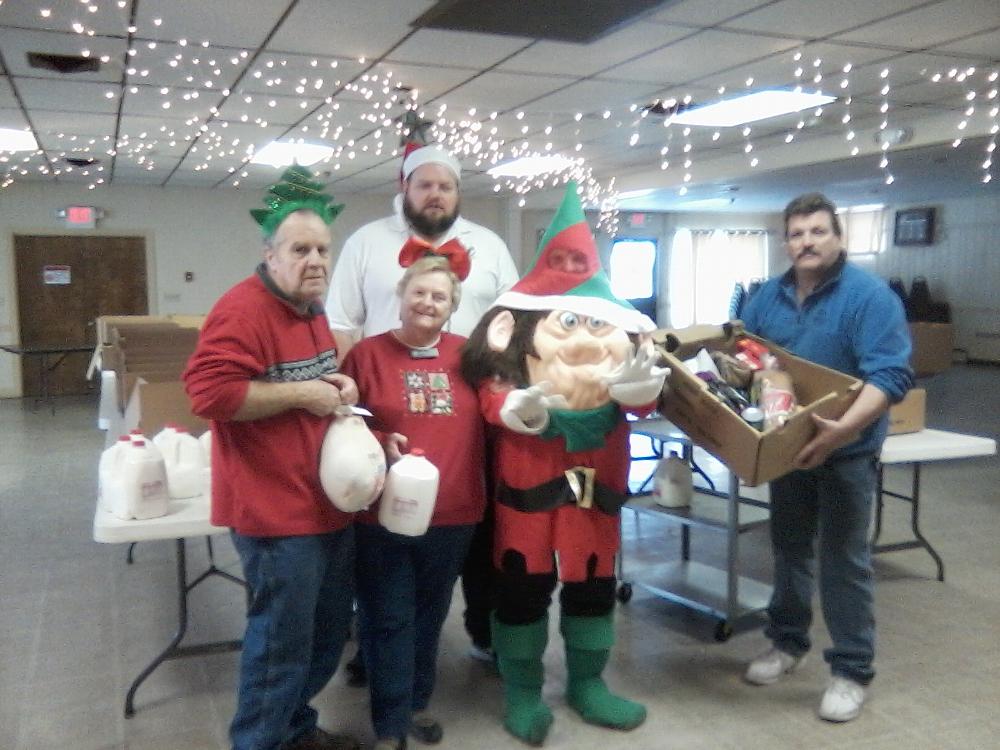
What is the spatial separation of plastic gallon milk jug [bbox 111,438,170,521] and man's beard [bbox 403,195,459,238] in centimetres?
92

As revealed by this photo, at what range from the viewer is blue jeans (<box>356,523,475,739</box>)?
208 centimetres

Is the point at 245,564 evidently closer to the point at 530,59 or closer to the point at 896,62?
the point at 530,59

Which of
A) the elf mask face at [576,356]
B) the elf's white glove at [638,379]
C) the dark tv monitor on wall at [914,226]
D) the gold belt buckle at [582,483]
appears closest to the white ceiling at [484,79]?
the elf mask face at [576,356]

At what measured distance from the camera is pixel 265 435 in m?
1.85

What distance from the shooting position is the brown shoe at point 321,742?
2119 mm

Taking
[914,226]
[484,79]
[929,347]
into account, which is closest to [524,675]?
[484,79]

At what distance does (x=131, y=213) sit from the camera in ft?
32.2

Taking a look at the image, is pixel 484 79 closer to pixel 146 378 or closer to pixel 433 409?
pixel 146 378

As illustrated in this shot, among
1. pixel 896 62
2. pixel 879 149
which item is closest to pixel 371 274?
pixel 896 62

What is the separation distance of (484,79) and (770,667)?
11.5ft

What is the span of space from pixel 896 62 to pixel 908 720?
350 cm

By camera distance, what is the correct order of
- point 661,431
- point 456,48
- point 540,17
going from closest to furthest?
point 661,431, point 540,17, point 456,48

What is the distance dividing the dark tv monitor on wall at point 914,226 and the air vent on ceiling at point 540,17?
34.6 feet

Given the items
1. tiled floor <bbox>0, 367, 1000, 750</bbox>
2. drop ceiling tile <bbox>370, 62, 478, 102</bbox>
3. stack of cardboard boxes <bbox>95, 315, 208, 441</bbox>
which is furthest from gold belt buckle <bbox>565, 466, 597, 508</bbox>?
drop ceiling tile <bbox>370, 62, 478, 102</bbox>
